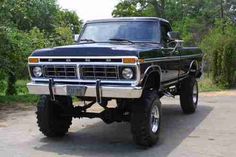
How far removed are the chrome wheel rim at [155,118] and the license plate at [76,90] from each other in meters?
1.27

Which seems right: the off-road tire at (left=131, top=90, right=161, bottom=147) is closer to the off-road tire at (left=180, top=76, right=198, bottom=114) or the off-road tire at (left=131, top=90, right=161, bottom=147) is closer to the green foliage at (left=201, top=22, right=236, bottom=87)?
the off-road tire at (left=180, top=76, right=198, bottom=114)

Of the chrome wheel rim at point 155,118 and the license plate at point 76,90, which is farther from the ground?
the license plate at point 76,90

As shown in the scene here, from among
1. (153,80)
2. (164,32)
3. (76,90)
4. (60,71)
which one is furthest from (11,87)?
(76,90)

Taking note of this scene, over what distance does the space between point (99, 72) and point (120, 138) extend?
156 centimetres

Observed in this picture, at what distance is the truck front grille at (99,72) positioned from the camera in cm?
787

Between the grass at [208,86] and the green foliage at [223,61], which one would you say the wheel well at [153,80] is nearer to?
the grass at [208,86]

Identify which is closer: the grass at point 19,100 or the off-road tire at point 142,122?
the off-road tire at point 142,122

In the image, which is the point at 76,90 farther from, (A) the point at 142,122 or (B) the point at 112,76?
(A) the point at 142,122

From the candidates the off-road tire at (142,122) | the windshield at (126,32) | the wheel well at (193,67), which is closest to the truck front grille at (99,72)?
the off-road tire at (142,122)

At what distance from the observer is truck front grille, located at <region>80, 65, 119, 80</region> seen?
7.87 meters

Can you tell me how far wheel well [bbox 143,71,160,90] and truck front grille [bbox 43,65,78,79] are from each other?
1239mm

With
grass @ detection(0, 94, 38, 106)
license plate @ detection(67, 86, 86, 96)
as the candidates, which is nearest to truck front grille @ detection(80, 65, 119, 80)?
license plate @ detection(67, 86, 86, 96)

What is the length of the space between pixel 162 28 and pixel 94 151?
3.43m

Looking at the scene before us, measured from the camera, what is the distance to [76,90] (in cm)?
799
